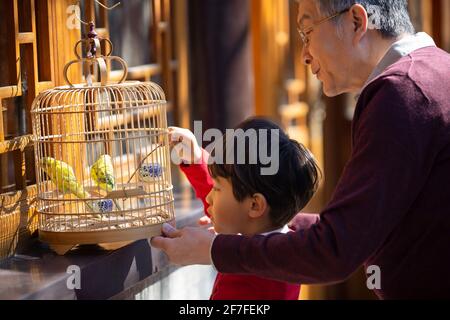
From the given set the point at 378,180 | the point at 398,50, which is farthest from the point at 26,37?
the point at 378,180

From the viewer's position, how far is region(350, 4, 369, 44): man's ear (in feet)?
6.78

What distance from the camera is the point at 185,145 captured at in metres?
2.58

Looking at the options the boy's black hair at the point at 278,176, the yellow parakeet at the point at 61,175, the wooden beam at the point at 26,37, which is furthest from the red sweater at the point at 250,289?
the wooden beam at the point at 26,37

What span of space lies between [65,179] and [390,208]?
3.13ft

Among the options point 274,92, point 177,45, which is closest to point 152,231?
point 177,45

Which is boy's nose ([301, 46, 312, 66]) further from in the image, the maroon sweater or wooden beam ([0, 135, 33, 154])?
wooden beam ([0, 135, 33, 154])

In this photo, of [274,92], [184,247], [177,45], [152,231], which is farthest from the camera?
[274,92]

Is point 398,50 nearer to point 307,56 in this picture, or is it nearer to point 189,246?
point 307,56

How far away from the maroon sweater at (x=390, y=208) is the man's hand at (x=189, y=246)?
41 mm

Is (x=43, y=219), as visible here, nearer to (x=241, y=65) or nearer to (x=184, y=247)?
(x=184, y=247)

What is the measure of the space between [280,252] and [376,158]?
29 cm

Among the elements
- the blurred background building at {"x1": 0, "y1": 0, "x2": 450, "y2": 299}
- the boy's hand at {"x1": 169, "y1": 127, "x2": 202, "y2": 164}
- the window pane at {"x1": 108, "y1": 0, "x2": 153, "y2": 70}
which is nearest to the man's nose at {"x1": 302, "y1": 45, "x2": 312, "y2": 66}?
the boy's hand at {"x1": 169, "y1": 127, "x2": 202, "y2": 164}

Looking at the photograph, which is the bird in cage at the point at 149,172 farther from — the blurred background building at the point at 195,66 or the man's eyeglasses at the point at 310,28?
the man's eyeglasses at the point at 310,28

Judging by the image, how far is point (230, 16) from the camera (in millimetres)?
4168
